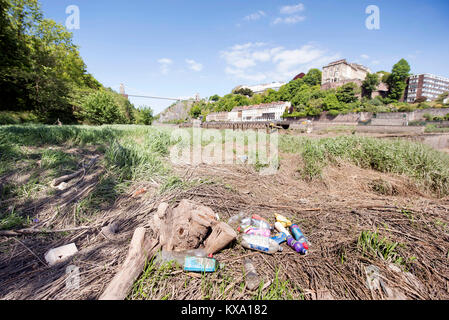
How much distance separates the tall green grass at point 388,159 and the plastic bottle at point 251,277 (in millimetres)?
3049

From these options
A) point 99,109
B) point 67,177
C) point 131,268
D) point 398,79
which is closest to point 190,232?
point 131,268

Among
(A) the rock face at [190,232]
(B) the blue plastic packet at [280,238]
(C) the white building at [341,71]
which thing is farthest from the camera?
(C) the white building at [341,71]

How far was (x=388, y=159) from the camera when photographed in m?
3.93

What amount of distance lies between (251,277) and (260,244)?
39cm

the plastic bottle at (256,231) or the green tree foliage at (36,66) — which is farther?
Result: the green tree foliage at (36,66)

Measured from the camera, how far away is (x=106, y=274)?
4.38 feet

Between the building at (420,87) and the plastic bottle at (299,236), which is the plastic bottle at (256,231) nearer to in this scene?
the plastic bottle at (299,236)

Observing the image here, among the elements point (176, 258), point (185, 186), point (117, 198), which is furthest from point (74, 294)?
point (185, 186)

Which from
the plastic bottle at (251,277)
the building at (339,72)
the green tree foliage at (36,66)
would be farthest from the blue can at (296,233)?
the building at (339,72)

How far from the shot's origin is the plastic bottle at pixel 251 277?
1.37 m
